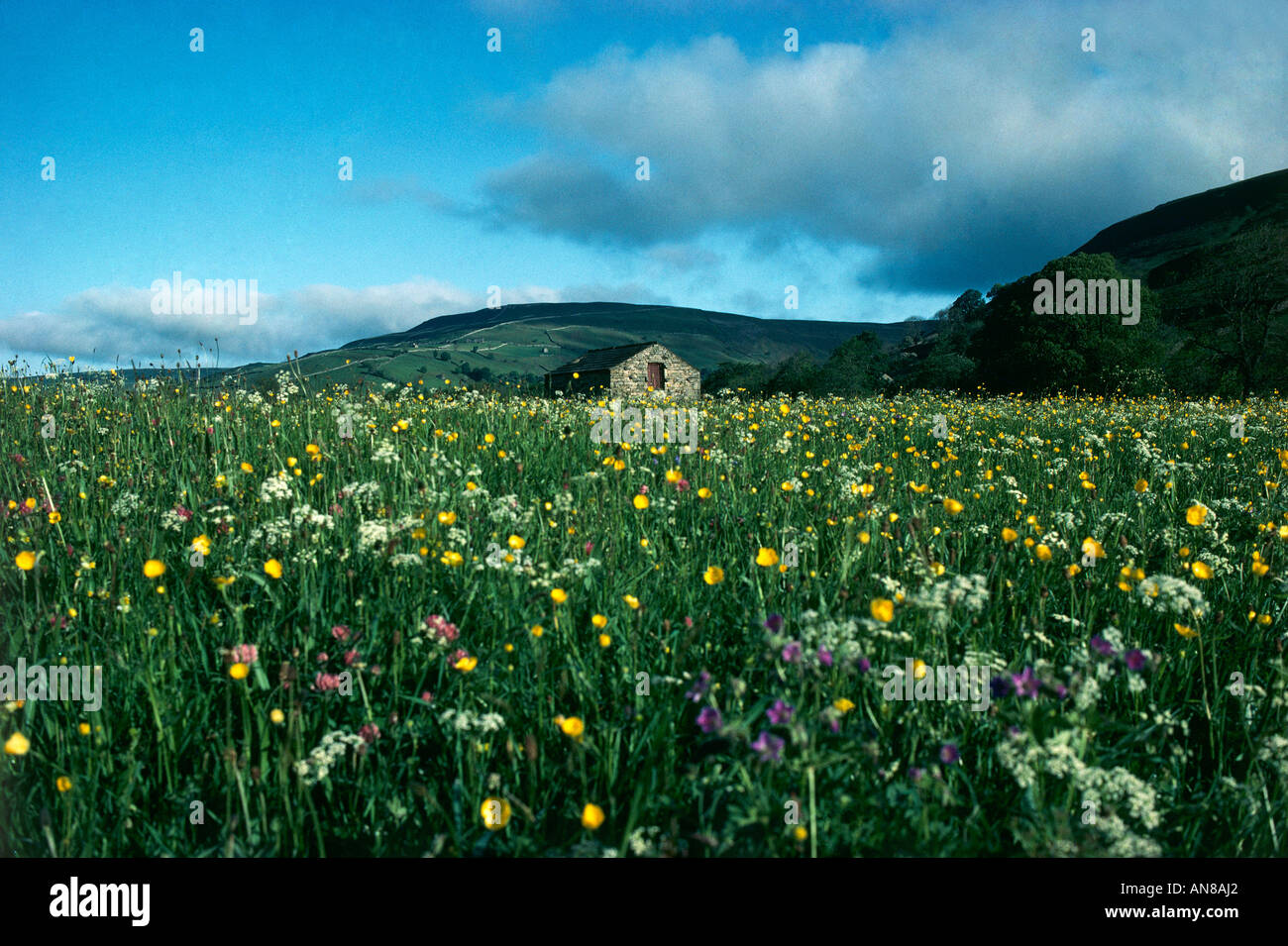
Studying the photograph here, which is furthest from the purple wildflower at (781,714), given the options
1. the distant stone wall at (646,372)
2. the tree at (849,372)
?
the distant stone wall at (646,372)

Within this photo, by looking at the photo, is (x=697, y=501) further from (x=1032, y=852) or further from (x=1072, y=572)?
(x=1032, y=852)

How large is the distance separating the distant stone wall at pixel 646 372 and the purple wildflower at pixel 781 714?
157ft

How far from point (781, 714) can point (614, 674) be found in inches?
34.9

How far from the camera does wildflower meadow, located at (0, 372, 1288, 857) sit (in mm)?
1813

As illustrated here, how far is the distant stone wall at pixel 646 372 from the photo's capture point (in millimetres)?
51719

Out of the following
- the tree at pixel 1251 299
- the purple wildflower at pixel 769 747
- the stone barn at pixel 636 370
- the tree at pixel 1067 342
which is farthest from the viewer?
the stone barn at pixel 636 370

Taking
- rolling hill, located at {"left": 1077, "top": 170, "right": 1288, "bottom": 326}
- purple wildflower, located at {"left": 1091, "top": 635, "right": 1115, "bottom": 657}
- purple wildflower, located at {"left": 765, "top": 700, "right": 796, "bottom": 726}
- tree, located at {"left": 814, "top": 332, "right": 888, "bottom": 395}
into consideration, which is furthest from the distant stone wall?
purple wildflower, located at {"left": 765, "top": 700, "right": 796, "bottom": 726}

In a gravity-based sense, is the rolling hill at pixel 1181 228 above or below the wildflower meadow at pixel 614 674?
above

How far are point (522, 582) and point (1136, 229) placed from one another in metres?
187

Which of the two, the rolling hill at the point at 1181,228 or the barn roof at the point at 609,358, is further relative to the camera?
the rolling hill at the point at 1181,228

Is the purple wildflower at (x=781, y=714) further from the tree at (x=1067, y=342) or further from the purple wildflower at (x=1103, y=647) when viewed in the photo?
the tree at (x=1067, y=342)

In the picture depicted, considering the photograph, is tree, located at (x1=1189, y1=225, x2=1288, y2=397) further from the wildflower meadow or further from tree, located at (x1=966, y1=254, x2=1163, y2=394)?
the wildflower meadow
